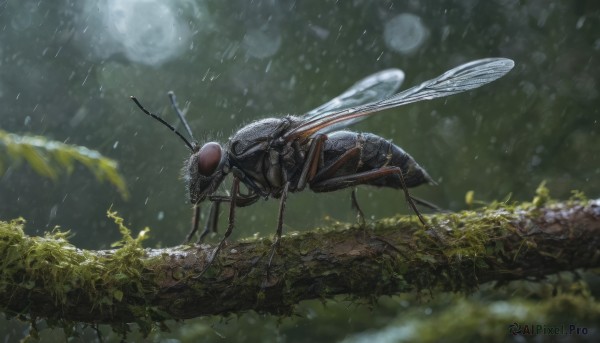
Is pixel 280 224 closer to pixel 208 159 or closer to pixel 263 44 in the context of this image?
pixel 208 159

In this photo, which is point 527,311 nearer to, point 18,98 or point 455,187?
point 455,187

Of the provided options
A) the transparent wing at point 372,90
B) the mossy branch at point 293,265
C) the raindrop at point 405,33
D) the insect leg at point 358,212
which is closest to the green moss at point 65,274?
the mossy branch at point 293,265

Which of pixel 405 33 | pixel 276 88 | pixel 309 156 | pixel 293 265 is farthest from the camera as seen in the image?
pixel 276 88

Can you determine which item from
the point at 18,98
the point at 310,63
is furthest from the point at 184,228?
the point at 18,98

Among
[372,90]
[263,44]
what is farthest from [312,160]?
[263,44]

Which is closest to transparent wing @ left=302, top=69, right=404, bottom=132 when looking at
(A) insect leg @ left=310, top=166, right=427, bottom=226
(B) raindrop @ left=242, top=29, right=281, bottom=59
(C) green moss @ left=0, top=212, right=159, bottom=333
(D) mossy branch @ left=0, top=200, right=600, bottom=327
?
(A) insect leg @ left=310, top=166, right=427, bottom=226

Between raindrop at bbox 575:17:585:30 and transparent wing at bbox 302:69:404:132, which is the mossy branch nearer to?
transparent wing at bbox 302:69:404:132
